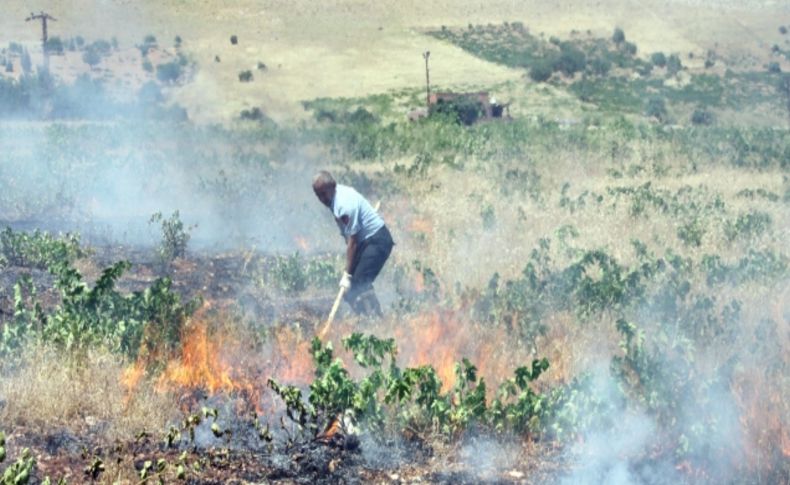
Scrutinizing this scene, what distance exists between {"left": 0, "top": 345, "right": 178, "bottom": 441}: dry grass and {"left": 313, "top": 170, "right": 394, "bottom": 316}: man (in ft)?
8.47

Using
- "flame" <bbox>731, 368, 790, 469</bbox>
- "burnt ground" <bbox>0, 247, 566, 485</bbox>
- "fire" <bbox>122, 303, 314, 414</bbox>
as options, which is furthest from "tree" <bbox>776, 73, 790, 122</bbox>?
"burnt ground" <bbox>0, 247, 566, 485</bbox>

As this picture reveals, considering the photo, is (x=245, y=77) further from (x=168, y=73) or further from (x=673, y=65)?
(x=673, y=65)

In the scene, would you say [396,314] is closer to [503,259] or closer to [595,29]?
[503,259]

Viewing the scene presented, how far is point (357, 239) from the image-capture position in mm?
8812

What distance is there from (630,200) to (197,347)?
8692 mm

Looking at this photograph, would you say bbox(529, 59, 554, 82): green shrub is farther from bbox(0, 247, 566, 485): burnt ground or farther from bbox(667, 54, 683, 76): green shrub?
bbox(0, 247, 566, 485): burnt ground

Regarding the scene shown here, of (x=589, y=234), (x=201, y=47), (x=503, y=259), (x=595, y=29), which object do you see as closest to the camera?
(x=503, y=259)

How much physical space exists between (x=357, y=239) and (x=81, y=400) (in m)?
3.08

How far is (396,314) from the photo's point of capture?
8.91m

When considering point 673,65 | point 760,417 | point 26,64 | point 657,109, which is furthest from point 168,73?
point 760,417

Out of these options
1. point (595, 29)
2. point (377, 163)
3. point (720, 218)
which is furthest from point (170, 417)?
point (595, 29)

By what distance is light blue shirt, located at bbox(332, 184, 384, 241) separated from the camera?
873 centimetres

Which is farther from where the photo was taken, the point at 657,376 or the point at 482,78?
the point at 482,78

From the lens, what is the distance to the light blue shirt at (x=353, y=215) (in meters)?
8.73
